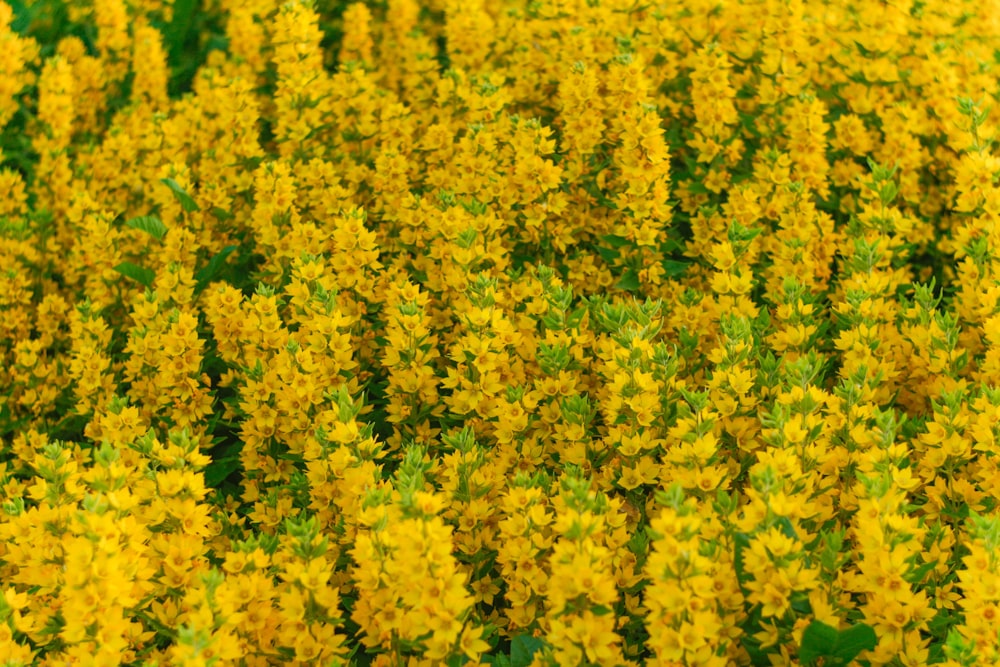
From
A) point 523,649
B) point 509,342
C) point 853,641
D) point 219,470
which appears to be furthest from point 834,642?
point 219,470

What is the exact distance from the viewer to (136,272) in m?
3.50

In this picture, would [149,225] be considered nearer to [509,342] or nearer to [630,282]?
[509,342]

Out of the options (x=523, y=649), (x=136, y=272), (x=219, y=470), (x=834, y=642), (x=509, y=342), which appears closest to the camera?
(x=834, y=642)

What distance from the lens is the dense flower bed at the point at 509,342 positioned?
2125mm

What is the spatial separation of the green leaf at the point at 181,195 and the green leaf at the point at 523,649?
2.04 meters

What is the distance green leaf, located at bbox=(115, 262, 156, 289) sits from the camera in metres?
A: 3.49

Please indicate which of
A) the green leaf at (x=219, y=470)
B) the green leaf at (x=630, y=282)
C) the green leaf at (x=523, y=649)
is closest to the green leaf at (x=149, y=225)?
the green leaf at (x=219, y=470)

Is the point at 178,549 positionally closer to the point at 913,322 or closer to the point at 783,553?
the point at 783,553

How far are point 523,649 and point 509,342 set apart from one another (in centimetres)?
92

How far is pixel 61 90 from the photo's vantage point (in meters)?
4.19

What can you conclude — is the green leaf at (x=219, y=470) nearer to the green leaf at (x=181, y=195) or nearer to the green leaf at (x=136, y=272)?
the green leaf at (x=136, y=272)

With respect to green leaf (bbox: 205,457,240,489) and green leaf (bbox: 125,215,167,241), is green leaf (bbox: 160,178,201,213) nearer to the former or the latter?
green leaf (bbox: 125,215,167,241)

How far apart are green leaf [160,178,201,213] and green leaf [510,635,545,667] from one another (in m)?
2.04

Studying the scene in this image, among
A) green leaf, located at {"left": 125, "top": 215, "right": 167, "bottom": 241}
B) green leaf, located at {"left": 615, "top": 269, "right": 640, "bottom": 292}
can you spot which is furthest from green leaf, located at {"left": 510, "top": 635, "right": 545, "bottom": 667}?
green leaf, located at {"left": 125, "top": 215, "right": 167, "bottom": 241}
